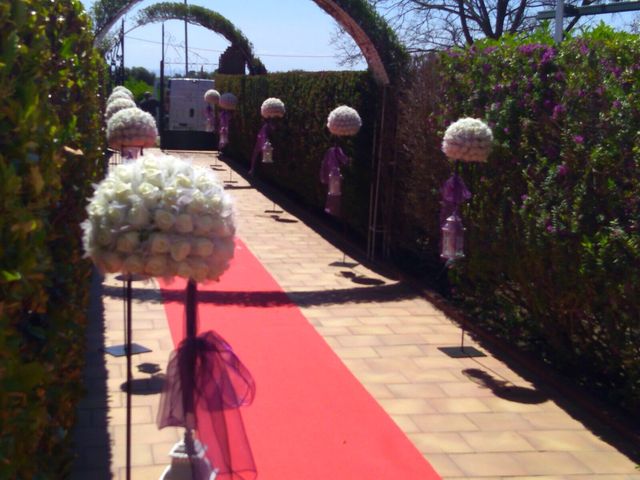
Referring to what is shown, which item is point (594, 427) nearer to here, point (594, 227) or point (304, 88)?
point (594, 227)

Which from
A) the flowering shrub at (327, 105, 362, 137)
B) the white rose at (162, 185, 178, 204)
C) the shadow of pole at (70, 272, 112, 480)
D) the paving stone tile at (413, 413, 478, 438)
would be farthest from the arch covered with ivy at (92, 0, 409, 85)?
the white rose at (162, 185, 178, 204)

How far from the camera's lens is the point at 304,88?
14.3 meters

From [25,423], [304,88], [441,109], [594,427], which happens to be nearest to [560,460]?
[594,427]

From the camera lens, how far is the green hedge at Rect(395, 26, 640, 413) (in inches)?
198

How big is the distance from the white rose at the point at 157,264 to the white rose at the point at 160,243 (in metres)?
0.02

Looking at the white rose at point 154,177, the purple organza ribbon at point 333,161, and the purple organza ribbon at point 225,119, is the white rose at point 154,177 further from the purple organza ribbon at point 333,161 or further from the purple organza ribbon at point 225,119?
the purple organza ribbon at point 225,119

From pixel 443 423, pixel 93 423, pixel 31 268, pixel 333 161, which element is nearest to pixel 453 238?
pixel 443 423

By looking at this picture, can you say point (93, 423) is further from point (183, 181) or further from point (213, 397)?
point (183, 181)

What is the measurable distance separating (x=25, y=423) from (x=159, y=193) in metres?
1.15

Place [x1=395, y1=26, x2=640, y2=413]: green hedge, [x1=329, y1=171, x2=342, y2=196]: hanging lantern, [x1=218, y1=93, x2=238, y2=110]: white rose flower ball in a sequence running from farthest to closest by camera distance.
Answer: [x1=218, y1=93, x2=238, y2=110]: white rose flower ball → [x1=329, y1=171, x2=342, y2=196]: hanging lantern → [x1=395, y1=26, x2=640, y2=413]: green hedge

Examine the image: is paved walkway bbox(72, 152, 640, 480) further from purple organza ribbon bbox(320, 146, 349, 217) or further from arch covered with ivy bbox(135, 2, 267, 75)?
arch covered with ivy bbox(135, 2, 267, 75)

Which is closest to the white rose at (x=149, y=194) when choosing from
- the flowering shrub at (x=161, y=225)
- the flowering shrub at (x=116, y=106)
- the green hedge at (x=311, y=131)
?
the flowering shrub at (x=161, y=225)

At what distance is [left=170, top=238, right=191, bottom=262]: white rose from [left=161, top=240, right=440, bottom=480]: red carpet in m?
0.27

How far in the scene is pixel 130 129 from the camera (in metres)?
7.91
